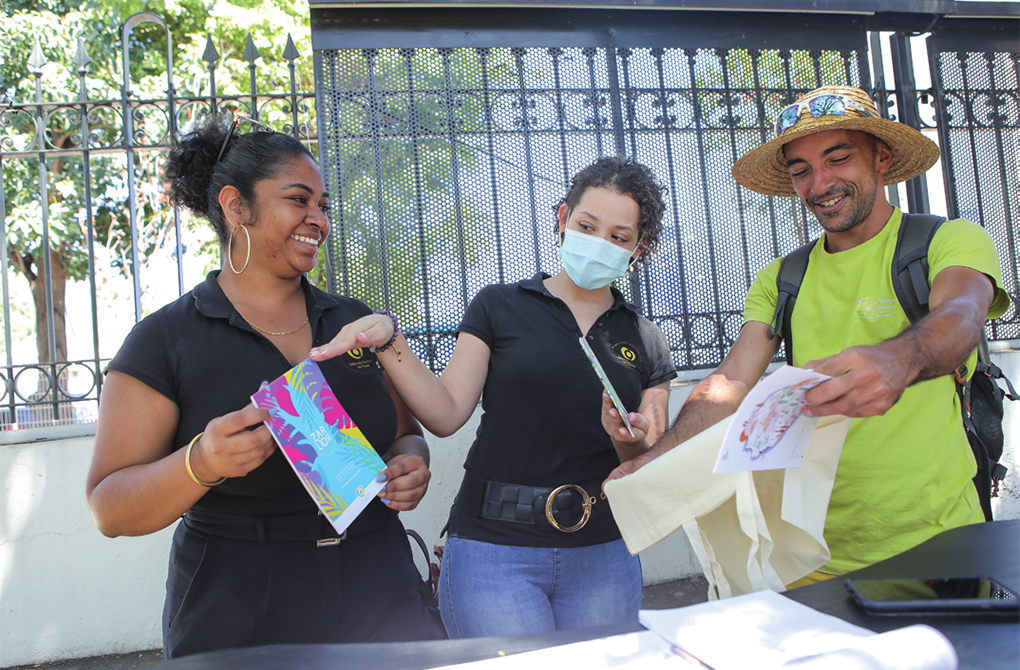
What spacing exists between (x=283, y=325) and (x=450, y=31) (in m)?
2.43

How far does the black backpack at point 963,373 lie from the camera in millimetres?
1999

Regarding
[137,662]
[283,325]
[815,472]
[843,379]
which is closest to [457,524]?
[283,325]

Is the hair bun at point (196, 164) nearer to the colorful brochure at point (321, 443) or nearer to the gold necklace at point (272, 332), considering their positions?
the gold necklace at point (272, 332)

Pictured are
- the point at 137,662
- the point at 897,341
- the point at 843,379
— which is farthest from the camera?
the point at 137,662

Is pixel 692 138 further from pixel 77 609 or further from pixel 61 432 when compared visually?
pixel 77 609

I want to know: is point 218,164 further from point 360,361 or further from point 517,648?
point 517,648

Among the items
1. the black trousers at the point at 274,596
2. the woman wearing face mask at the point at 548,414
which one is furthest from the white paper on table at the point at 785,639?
the black trousers at the point at 274,596

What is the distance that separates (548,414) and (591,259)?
1.89 feet

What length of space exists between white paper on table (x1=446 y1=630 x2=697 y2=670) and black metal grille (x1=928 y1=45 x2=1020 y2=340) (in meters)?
4.39

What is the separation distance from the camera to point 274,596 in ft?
5.73

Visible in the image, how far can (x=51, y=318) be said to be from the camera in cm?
411

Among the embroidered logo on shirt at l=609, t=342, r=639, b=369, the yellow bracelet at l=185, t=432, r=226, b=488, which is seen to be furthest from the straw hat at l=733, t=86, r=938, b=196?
the yellow bracelet at l=185, t=432, r=226, b=488

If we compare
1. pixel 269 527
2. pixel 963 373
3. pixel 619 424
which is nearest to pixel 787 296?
pixel 963 373

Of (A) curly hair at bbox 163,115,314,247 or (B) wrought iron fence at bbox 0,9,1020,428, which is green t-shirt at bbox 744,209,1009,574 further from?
(B) wrought iron fence at bbox 0,9,1020,428
